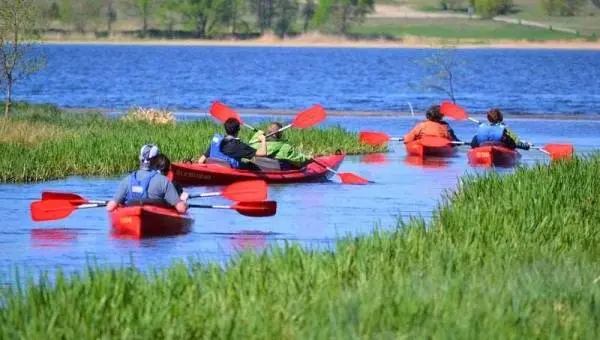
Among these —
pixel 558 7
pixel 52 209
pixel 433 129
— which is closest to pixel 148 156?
pixel 52 209

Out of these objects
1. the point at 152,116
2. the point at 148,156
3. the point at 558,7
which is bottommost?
the point at 558,7

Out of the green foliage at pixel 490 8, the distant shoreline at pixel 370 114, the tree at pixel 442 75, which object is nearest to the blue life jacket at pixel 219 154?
the tree at pixel 442 75

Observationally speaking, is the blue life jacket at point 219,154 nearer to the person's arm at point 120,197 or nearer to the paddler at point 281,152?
the paddler at point 281,152

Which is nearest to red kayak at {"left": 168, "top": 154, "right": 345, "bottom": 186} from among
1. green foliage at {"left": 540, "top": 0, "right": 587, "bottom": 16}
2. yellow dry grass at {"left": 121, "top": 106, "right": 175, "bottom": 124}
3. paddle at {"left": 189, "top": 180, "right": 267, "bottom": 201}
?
paddle at {"left": 189, "top": 180, "right": 267, "bottom": 201}

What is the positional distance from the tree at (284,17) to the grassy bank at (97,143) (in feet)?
442

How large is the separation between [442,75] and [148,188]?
37151mm

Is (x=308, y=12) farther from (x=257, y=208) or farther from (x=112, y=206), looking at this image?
(x=112, y=206)

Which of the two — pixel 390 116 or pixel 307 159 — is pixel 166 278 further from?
pixel 390 116

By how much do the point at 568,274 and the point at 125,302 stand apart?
360cm

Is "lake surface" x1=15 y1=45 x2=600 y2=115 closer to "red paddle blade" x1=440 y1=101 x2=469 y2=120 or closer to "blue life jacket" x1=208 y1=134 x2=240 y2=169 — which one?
"red paddle blade" x1=440 y1=101 x2=469 y2=120

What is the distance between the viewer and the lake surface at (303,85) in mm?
63750

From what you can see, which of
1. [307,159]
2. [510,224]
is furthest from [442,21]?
[510,224]

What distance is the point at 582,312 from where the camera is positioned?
11484 millimetres

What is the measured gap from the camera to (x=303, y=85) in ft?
277
